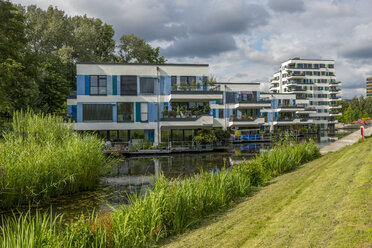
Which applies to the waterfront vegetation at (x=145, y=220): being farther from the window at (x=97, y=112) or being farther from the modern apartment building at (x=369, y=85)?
the modern apartment building at (x=369, y=85)

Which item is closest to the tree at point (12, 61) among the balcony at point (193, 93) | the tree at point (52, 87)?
the tree at point (52, 87)

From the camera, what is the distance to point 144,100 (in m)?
29.9

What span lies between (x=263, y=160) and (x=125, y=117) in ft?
67.2

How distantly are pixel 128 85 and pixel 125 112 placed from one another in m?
3.15

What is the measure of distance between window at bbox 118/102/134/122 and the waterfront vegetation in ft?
72.0

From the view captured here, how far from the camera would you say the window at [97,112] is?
94.9 ft

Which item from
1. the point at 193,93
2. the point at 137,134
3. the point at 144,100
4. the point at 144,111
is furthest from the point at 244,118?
the point at 137,134

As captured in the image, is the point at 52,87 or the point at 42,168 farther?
the point at 52,87

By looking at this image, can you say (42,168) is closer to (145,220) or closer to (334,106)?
(145,220)

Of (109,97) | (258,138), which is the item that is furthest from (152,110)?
(258,138)

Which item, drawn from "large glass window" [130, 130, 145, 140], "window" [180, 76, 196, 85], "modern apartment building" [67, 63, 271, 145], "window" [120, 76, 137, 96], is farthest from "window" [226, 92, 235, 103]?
"large glass window" [130, 130, 145, 140]

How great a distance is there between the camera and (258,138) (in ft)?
123

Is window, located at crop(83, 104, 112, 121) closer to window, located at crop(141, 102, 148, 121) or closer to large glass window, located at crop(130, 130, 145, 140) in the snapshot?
large glass window, located at crop(130, 130, 145, 140)

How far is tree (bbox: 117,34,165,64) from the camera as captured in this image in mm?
48875
